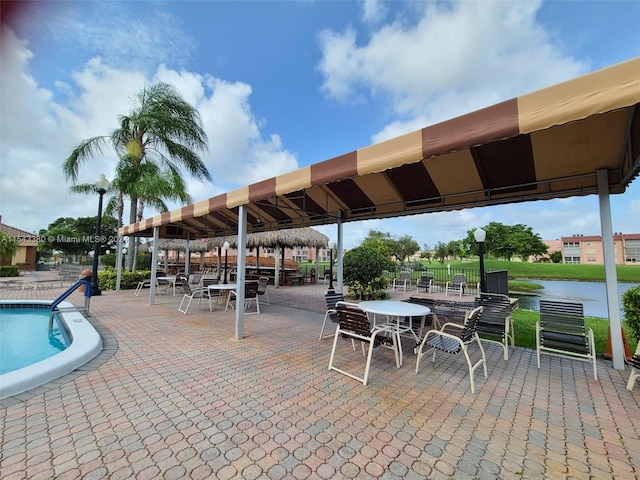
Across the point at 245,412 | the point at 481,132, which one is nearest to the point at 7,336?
the point at 245,412

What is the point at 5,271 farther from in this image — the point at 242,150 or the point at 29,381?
the point at 29,381

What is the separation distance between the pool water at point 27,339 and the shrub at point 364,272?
779 centimetres

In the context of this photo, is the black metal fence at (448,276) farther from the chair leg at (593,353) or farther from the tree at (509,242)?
the tree at (509,242)

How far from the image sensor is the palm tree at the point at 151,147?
12961mm

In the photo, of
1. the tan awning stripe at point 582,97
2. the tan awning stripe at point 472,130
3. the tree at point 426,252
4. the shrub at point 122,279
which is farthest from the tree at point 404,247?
the tan awning stripe at point 582,97

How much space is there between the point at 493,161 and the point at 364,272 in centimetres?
664

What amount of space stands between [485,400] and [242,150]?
46.7ft

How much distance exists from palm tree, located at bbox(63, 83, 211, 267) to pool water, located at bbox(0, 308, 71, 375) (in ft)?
21.7

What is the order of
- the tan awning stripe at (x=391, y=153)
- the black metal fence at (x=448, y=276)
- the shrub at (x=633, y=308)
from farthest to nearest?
the black metal fence at (x=448, y=276), the shrub at (x=633, y=308), the tan awning stripe at (x=391, y=153)

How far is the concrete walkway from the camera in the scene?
5.99ft

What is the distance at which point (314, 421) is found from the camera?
2.34 m

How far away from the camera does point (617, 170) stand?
3652 millimetres

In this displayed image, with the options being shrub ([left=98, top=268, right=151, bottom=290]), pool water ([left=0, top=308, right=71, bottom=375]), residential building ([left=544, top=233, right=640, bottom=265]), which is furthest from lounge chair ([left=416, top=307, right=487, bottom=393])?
residential building ([left=544, top=233, right=640, bottom=265])

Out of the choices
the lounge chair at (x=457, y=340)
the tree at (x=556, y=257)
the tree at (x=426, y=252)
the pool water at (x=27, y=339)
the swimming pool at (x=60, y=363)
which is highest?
the tree at (x=426, y=252)
